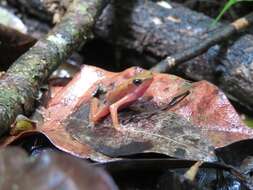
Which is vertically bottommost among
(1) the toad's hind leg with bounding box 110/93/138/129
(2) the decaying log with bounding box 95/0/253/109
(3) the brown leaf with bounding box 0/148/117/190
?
(2) the decaying log with bounding box 95/0/253/109

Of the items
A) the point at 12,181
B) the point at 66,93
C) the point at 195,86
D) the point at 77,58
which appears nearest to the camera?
the point at 12,181

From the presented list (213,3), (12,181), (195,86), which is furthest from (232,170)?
(213,3)

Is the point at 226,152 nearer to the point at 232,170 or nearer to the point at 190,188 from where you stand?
the point at 232,170

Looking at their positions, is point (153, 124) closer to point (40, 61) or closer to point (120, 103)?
point (120, 103)

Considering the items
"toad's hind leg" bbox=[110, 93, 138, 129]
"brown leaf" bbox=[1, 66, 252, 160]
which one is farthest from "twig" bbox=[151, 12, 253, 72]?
"toad's hind leg" bbox=[110, 93, 138, 129]

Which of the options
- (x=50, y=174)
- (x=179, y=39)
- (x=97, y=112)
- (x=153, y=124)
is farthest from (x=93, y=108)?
(x=179, y=39)

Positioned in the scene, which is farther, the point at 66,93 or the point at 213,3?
the point at 213,3

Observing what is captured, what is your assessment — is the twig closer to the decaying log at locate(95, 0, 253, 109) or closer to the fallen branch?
the decaying log at locate(95, 0, 253, 109)
